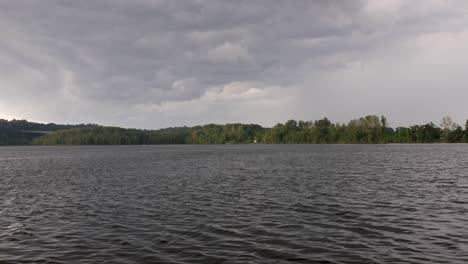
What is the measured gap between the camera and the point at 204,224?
26672 mm

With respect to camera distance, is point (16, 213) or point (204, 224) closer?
point (204, 224)

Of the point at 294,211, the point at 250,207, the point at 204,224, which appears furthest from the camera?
the point at 250,207

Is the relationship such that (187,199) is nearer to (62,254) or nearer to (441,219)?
(62,254)

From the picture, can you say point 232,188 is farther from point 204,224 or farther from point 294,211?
point 204,224

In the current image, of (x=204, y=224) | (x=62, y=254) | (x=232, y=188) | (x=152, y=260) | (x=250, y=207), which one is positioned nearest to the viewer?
(x=152, y=260)

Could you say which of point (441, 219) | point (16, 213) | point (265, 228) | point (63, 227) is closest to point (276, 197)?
point (265, 228)

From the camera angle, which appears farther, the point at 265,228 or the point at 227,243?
the point at 265,228

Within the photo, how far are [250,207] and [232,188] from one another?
14211 millimetres

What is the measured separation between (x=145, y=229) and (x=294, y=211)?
13.0 meters

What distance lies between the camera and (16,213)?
105 ft

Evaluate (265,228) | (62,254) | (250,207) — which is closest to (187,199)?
(250,207)

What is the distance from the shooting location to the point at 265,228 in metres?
25.1

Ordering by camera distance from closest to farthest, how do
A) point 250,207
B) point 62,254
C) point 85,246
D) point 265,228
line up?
point 62,254, point 85,246, point 265,228, point 250,207

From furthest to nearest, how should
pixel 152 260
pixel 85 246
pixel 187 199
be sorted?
pixel 187 199 < pixel 85 246 < pixel 152 260
